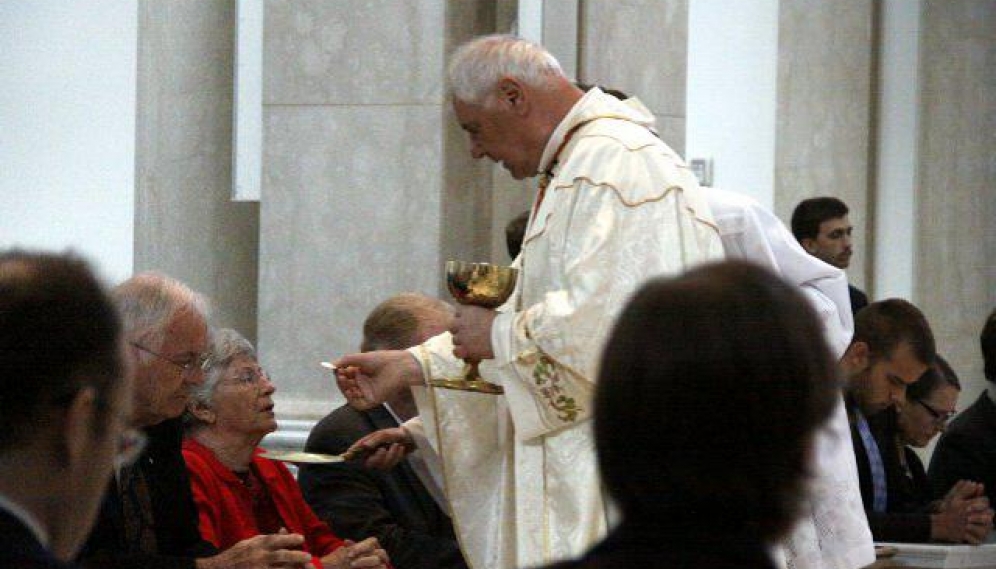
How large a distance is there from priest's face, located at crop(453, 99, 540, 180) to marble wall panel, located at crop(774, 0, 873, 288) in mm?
6398

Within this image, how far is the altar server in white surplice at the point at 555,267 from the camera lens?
4.28 m

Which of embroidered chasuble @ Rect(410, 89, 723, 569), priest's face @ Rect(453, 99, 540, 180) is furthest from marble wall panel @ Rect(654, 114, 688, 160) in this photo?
priest's face @ Rect(453, 99, 540, 180)

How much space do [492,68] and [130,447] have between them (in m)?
1.25

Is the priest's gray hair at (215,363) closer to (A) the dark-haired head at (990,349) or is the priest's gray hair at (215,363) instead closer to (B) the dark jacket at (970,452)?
(B) the dark jacket at (970,452)

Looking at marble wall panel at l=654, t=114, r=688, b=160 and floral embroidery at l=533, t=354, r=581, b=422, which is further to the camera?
marble wall panel at l=654, t=114, r=688, b=160

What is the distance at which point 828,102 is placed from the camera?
10.9m

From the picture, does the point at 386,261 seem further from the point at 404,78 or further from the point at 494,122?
the point at 494,122

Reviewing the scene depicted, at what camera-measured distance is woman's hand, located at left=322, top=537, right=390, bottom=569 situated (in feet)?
14.8

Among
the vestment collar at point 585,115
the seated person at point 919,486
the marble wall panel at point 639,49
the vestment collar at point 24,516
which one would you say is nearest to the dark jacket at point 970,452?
the seated person at point 919,486

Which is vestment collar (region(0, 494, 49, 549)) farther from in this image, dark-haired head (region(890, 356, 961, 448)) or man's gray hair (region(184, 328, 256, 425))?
dark-haired head (region(890, 356, 961, 448))

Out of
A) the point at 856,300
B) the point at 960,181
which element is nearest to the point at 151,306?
the point at 856,300

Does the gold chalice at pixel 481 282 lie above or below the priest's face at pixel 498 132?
below

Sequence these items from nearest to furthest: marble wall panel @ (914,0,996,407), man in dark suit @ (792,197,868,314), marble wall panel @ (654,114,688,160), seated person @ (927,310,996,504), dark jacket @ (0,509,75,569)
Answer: dark jacket @ (0,509,75,569) < seated person @ (927,310,996,504) < marble wall panel @ (654,114,688,160) < man in dark suit @ (792,197,868,314) < marble wall panel @ (914,0,996,407)

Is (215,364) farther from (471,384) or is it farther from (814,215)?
(814,215)
